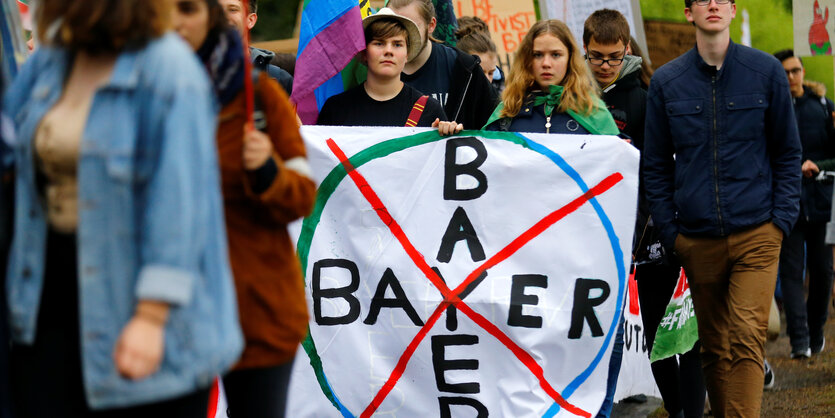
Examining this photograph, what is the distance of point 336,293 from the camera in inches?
200

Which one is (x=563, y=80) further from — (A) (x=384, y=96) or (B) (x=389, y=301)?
(B) (x=389, y=301)

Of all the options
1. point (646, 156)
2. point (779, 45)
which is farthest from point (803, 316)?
point (779, 45)

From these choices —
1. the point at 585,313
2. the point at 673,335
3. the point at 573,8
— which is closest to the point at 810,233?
the point at 573,8

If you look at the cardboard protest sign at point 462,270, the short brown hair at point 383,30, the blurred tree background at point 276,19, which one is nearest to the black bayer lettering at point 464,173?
the cardboard protest sign at point 462,270

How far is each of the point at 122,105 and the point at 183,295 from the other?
0.40 meters

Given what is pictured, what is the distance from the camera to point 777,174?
502 cm

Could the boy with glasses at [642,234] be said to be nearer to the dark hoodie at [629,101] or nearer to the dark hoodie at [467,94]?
the dark hoodie at [629,101]

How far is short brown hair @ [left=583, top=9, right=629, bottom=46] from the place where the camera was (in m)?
5.62

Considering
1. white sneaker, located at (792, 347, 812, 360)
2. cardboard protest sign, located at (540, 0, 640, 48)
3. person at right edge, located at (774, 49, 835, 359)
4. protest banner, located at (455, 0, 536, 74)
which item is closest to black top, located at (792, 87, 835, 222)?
person at right edge, located at (774, 49, 835, 359)

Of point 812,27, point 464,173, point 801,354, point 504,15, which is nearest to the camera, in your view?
point 464,173

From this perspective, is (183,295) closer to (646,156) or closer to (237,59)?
(237,59)

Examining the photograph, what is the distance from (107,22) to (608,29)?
363cm

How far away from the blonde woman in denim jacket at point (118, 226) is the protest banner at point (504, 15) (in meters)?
8.84

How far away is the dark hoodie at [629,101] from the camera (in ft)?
18.5
